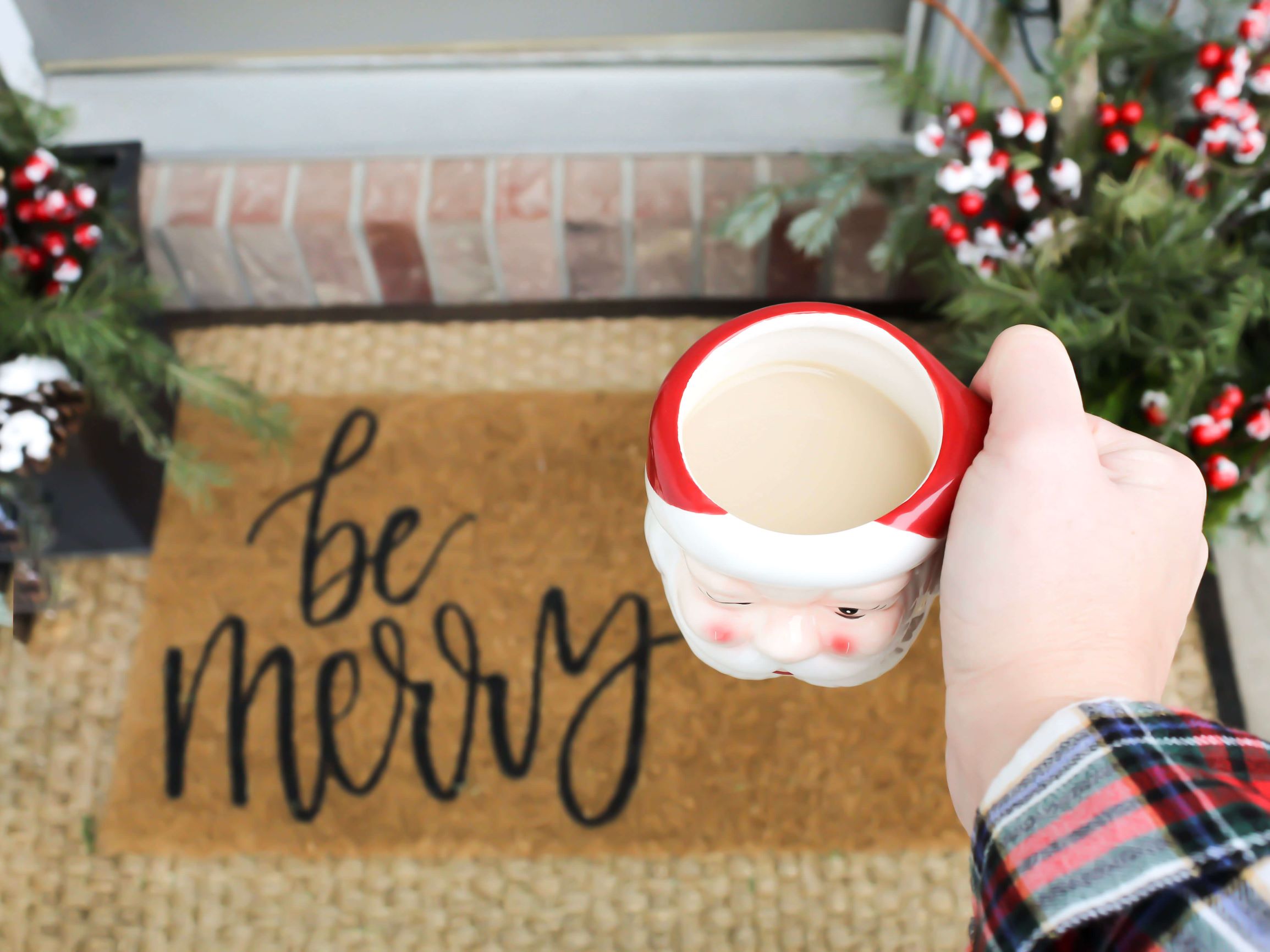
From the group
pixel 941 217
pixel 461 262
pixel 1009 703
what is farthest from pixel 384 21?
pixel 1009 703

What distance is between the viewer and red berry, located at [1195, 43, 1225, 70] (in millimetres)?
1036

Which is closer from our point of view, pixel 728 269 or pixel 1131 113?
pixel 1131 113

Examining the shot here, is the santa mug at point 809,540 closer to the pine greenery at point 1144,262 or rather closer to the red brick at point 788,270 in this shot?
the pine greenery at point 1144,262

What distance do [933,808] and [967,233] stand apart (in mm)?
750

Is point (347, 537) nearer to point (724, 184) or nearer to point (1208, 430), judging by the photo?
point (724, 184)

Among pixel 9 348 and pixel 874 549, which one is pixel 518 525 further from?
pixel 874 549

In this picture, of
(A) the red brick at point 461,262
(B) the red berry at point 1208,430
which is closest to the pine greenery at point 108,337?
(A) the red brick at point 461,262

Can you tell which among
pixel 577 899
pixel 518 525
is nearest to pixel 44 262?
pixel 518 525

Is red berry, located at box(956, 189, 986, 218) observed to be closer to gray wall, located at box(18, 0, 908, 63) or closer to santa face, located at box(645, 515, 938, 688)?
gray wall, located at box(18, 0, 908, 63)

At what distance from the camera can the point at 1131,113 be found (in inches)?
42.6

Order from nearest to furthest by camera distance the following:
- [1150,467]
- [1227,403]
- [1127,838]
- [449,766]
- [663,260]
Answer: [1127,838], [1150,467], [1227,403], [449,766], [663,260]

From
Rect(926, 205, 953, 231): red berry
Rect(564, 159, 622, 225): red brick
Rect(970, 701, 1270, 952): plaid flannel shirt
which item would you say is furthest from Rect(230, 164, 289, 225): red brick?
Rect(970, 701, 1270, 952): plaid flannel shirt

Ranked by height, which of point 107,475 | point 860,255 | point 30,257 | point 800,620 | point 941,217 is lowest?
point 107,475

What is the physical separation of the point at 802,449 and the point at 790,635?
0.10 m
